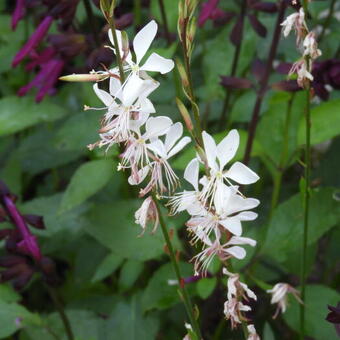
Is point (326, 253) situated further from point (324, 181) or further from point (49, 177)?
point (49, 177)

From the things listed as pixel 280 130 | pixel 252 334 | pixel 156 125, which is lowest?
pixel 280 130

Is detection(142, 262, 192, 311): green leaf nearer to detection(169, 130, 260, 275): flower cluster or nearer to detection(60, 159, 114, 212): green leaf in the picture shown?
detection(60, 159, 114, 212): green leaf

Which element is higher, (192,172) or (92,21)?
(192,172)

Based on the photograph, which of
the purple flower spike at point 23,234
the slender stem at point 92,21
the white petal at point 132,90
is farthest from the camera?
the slender stem at point 92,21

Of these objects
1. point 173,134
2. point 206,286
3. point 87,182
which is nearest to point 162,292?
point 206,286

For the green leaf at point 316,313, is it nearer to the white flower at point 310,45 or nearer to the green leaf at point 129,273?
the green leaf at point 129,273

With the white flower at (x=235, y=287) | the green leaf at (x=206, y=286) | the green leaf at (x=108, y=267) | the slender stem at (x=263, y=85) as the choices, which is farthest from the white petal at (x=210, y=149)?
the green leaf at (x=108, y=267)

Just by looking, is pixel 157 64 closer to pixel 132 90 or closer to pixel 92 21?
pixel 132 90
